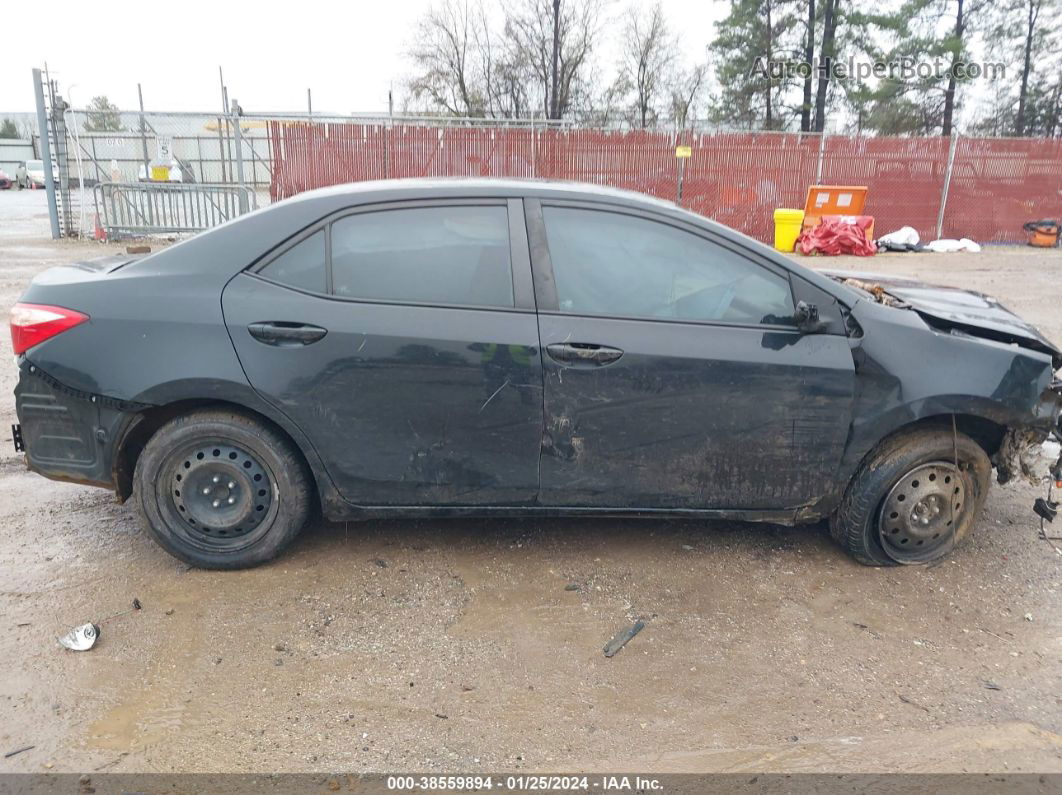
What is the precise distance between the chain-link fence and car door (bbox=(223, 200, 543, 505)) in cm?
1233

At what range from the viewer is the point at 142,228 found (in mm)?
15023

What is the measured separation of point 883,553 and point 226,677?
115 inches

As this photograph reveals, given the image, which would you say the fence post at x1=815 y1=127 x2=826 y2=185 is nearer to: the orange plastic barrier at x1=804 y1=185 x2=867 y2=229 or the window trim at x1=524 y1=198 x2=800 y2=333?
the orange plastic barrier at x1=804 y1=185 x2=867 y2=229

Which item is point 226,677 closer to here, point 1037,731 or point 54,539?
point 54,539

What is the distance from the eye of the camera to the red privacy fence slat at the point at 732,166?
53.4ft

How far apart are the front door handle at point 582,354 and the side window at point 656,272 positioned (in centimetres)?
20

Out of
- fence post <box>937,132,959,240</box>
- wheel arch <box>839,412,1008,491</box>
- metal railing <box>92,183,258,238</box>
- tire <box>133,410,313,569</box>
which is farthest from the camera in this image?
fence post <box>937,132,959,240</box>

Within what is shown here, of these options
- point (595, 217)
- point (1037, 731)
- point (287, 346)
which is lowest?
point (1037, 731)

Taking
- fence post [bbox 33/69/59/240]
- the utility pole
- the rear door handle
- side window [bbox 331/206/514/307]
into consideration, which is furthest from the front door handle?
the utility pole

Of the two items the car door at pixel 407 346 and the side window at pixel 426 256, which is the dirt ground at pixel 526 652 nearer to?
the car door at pixel 407 346

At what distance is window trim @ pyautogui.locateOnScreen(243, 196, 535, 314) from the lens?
3.37 m

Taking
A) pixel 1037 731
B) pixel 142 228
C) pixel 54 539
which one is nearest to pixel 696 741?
pixel 1037 731

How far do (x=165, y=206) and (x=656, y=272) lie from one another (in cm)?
1423

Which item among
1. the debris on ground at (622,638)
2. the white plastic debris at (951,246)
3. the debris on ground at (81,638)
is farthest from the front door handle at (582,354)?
the white plastic debris at (951,246)
